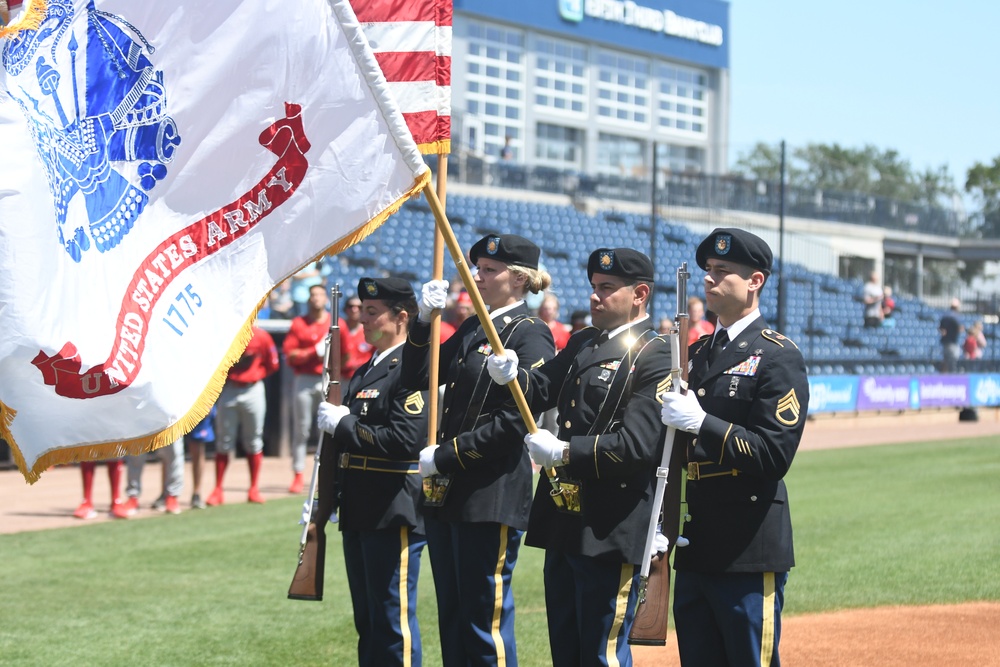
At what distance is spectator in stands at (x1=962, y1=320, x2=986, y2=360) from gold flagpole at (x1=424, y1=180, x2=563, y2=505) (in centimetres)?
2572

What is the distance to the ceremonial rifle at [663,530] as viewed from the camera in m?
4.71

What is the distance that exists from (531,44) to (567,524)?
43334 mm

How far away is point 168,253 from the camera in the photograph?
4801 mm

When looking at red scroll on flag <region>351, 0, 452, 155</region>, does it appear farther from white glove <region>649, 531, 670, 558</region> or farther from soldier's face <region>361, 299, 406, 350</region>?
white glove <region>649, 531, 670, 558</region>

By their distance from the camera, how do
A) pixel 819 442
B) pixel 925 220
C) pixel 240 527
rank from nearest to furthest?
pixel 240 527, pixel 819 442, pixel 925 220

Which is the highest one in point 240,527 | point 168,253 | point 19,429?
point 168,253

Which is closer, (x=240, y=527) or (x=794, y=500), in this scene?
(x=240, y=527)

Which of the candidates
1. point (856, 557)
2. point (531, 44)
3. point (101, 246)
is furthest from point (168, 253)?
point (531, 44)

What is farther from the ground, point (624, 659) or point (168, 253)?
point (168, 253)

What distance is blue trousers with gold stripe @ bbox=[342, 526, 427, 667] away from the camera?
5.87m

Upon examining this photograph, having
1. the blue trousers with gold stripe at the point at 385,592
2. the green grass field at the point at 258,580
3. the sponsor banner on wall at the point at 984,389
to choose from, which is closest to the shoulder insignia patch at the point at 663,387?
the blue trousers with gold stripe at the point at 385,592

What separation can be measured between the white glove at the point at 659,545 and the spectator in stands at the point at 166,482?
819 cm

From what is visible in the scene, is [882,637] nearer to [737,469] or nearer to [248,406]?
[737,469]

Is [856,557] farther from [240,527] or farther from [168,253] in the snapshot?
[168,253]
